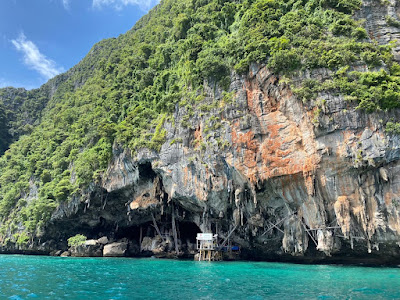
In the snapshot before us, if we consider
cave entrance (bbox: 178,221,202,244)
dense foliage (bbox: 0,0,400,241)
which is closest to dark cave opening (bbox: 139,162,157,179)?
dense foliage (bbox: 0,0,400,241)

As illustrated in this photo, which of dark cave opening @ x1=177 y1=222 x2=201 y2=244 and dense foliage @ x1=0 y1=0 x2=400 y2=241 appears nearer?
dense foliage @ x1=0 y1=0 x2=400 y2=241

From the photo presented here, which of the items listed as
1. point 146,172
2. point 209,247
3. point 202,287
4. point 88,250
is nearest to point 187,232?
point 209,247

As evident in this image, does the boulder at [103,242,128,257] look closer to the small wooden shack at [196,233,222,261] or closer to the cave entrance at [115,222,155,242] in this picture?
the cave entrance at [115,222,155,242]

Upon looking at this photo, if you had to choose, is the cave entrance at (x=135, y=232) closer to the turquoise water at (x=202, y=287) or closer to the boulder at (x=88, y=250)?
the boulder at (x=88, y=250)

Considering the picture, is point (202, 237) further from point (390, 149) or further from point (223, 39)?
point (223, 39)

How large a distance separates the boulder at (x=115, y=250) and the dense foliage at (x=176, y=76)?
23.4 ft

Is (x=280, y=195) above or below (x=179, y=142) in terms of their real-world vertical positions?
below

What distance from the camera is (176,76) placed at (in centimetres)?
3534

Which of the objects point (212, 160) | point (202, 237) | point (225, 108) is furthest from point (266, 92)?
point (202, 237)

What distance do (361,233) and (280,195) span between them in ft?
20.0

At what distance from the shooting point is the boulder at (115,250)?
35.8 meters

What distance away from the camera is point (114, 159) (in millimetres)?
35094

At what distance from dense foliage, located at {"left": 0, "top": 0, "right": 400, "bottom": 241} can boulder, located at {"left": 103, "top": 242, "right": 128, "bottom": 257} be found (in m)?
7.13

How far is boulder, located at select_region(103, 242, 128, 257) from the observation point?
117ft
